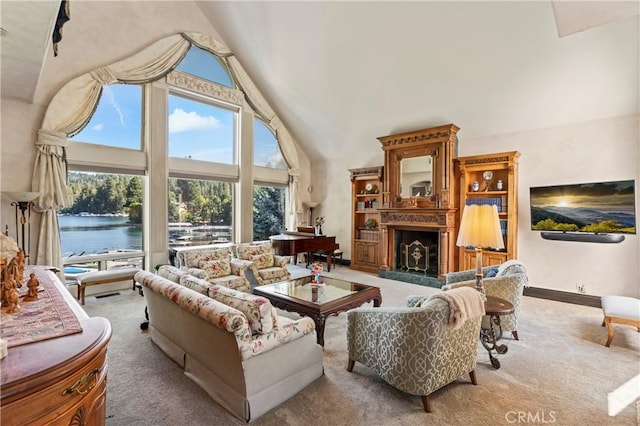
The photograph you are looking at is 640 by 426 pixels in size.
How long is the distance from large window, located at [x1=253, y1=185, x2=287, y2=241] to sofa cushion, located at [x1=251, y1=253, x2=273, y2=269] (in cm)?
242

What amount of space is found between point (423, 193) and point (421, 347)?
187 inches

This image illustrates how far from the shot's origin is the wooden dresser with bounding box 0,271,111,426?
0.98 meters

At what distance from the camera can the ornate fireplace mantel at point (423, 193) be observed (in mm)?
5996

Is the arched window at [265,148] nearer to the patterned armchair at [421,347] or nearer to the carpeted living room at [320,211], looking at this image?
the carpeted living room at [320,211]

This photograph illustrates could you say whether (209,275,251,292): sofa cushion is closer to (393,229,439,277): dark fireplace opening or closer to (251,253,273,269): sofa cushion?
(251,253,273,269): sofa cushion

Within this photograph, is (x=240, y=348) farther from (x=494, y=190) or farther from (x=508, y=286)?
(x=494, y=190)

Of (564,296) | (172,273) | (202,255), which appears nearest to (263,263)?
(202,255)

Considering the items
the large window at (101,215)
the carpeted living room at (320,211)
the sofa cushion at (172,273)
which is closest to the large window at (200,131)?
the carpeted living room at (320,211)

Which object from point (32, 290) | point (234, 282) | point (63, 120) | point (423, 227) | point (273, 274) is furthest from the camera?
point (423, 227)

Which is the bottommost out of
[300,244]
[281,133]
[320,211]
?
[300,244]

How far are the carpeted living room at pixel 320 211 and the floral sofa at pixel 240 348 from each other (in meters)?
0.02

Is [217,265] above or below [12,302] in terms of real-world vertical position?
below

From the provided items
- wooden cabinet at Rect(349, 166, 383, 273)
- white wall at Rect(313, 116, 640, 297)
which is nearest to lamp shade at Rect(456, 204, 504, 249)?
white wall at Rect(313, 116, 640, 297)

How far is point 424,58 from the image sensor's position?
203 inches
